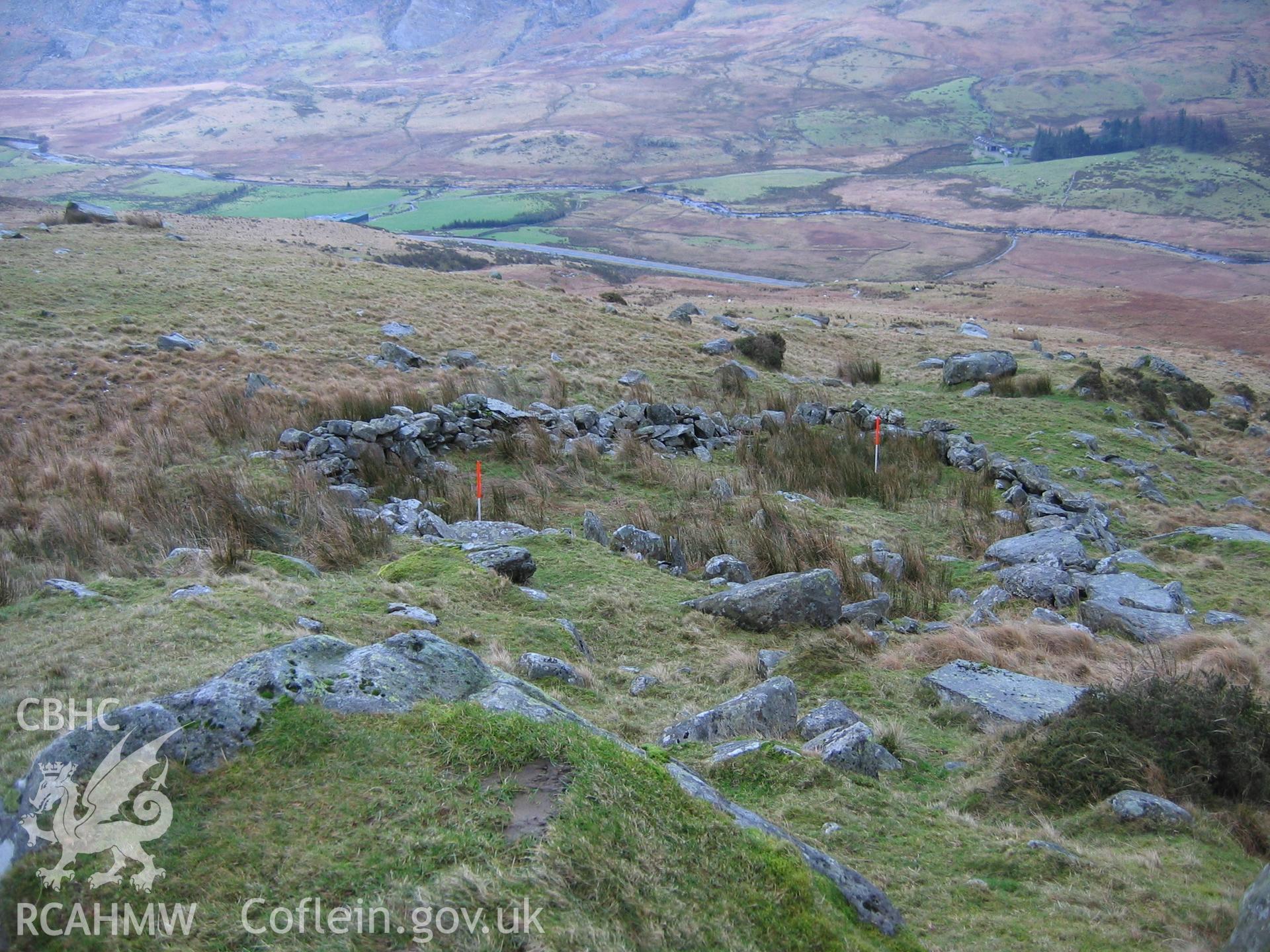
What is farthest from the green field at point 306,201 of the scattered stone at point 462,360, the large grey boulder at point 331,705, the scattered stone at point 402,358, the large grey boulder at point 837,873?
the large grey boulder at point 837,873

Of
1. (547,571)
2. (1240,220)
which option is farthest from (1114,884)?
(1240,220)

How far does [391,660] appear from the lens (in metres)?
4.50

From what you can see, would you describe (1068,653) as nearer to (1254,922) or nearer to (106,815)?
(1254,922)

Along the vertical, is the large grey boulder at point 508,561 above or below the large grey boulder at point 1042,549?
above

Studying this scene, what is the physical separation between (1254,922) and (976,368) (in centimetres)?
2175

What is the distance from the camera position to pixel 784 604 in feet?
27.5

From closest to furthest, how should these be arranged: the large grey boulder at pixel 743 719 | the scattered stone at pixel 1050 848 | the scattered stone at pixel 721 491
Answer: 1. the scattered stone at pixel 1050 848
2. the large grey boulder at pixel 743 719
3. the scattered stone at pixel 721 491

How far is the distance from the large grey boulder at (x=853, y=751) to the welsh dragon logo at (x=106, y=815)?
3.76 metres

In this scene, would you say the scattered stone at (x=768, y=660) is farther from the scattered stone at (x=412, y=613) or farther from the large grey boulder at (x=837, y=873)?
the large grey boulder at (x=837, y=873)

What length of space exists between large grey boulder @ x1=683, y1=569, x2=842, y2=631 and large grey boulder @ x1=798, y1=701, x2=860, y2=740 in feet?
6.59

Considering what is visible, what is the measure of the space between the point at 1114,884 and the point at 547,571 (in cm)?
598

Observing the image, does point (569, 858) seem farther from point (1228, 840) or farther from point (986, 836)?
point (1228, 840)

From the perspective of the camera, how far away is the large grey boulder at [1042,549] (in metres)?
10.9

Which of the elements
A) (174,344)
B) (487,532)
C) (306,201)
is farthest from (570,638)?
(306,201)
